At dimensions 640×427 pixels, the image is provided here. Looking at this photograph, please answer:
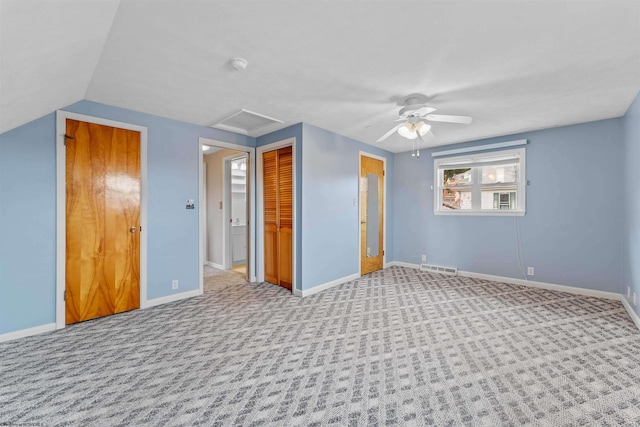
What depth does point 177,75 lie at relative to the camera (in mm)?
2477

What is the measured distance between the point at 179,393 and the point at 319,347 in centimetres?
111

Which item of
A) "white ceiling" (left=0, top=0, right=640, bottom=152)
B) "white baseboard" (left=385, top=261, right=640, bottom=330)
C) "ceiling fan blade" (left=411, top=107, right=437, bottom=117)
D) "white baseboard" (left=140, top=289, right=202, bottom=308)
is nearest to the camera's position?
"white ceiling" (left=0, top=0, right=640, bottom=152)

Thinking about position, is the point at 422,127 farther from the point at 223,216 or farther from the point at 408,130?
the point at 223,216

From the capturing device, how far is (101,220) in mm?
3111

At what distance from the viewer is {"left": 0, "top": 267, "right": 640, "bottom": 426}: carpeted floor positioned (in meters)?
1.69

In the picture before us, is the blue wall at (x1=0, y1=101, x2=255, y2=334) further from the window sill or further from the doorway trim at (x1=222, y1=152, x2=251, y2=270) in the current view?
the window sill

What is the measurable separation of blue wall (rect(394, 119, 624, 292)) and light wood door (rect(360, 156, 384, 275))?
115 centimetres

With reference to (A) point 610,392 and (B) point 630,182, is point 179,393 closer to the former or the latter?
(A) point 610,392

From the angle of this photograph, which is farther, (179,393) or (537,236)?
(537,236)

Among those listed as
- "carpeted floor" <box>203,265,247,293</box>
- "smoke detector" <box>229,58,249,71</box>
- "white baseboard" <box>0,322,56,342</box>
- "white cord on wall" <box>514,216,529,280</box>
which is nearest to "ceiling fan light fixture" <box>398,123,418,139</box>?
"smoke detector" <box>229,58,249,71</box>

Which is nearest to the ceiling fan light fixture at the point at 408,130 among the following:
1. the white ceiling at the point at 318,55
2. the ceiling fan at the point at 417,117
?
the ceiling fan at the point at 417,117

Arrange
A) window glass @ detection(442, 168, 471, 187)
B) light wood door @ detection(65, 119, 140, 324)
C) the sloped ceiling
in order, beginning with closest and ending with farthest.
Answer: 1. the sloped ceiling
2. light wood door @ detection(65, 119, 140, 324)
3. window glass @ detection(442, 168, 471, 187)

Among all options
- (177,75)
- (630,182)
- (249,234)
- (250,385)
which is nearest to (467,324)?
(250,385)

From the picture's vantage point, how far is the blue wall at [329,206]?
3938mm
